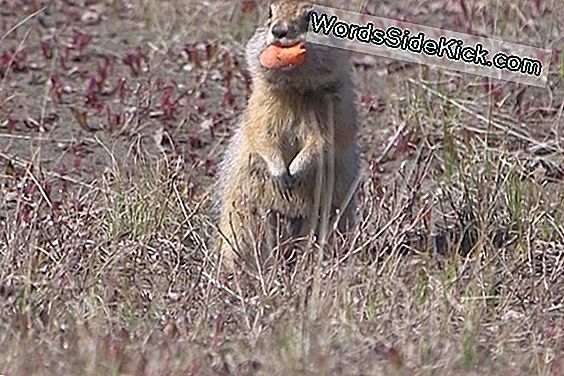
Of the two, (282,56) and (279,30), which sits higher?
(279,30)

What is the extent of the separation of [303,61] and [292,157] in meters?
0.49

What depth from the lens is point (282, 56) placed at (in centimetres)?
590

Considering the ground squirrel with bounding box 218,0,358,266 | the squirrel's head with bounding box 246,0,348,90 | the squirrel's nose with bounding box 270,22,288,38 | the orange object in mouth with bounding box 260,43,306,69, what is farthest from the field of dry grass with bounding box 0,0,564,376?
the squirrel's nose with bounding box 270,22,288,38

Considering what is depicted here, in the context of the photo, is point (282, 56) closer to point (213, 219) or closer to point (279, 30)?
point (279, 30)

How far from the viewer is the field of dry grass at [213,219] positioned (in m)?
Answer: 4.67

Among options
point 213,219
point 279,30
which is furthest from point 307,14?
point 213,219

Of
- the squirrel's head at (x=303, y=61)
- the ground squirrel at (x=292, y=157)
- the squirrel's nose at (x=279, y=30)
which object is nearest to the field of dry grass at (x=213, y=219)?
the ground squirrel at (x=292, y=157)

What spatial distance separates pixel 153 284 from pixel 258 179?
93 centimetres

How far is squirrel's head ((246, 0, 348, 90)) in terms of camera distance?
586 centimetres

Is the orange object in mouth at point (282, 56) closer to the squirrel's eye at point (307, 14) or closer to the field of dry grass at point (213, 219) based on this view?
the squirrel's eye at point (307, 14)

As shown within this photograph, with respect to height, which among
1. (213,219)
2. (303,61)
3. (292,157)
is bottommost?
(213,219)

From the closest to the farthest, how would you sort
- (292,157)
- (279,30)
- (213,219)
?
(279,30), (292,157), (213,219)

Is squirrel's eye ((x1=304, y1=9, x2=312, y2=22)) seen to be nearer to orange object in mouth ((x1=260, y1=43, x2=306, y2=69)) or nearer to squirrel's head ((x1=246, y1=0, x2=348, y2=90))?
squirrel's head ((x1=246, y1=0, x2=348, y2=90))

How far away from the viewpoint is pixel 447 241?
19.4 ft
